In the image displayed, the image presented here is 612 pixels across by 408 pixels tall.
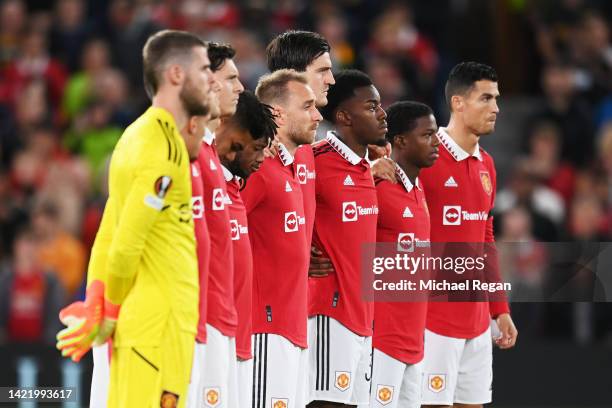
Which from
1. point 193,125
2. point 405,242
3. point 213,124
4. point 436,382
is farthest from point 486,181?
point 193,125

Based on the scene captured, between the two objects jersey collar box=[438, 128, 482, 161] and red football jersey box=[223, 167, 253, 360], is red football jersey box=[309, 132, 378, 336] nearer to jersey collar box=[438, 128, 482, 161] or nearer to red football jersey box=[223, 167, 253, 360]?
jersey collar box=[438, 128, 482, 161]

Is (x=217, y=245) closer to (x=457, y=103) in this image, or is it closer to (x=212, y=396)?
(x=212, y=396)

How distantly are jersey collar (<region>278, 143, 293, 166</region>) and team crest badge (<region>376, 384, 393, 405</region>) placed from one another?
5.33 ft

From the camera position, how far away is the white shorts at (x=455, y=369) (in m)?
8.91

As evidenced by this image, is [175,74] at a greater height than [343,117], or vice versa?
[343,117]

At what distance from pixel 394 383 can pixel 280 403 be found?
3.85 feet

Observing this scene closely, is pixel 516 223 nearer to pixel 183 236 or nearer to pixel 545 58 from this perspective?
pixel 545 58

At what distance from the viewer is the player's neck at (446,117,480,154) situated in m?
9.18

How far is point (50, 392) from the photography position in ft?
35.6

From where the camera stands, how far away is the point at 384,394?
8.53 meters

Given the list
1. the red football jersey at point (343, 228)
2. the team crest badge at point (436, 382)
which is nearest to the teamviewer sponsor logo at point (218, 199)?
the red football jersey at point (343, 228)

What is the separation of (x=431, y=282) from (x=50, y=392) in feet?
11.7

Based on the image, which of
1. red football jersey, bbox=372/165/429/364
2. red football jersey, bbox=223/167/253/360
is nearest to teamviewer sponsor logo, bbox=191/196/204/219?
red football jersey, bbox=223/167/253/360

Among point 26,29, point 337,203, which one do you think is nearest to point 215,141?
point 337,203
